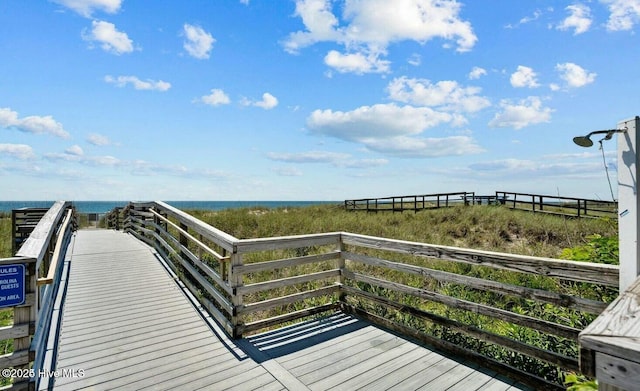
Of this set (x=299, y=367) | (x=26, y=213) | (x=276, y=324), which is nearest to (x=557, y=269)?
(x=299, y=367)

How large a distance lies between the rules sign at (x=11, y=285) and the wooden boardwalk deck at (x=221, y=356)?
943 mm

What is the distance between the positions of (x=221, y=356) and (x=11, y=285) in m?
2.09

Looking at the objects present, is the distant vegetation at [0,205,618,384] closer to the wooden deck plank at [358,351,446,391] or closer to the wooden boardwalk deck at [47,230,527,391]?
the wooden boardwalk deck at [47,230,527,391]

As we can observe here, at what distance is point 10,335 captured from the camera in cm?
314

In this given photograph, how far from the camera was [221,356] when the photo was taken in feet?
13.0

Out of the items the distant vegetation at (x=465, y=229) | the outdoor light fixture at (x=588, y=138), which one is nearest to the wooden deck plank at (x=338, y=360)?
the outdoor light fixture at (x=588, y=138)

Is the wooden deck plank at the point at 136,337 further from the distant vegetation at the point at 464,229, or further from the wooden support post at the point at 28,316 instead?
the distant vegetation at the point at 464,229

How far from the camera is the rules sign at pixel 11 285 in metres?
3.09

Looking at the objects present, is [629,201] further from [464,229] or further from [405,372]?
[464,229]

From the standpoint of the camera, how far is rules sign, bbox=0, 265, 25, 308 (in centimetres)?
309

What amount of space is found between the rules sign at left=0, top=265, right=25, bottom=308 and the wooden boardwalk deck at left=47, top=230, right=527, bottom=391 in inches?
37.1

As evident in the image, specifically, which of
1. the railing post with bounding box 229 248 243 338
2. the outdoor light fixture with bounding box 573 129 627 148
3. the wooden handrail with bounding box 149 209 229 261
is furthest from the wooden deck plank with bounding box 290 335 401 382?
the outdoor light fixture with bounding box 573 129 627 148

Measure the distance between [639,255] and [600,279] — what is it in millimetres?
579

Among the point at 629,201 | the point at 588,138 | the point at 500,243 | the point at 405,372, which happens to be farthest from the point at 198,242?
the point at 500,243
